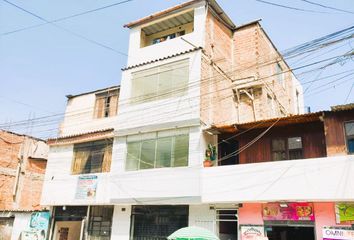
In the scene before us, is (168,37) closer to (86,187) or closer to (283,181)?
(86,187)

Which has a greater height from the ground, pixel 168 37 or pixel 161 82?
pixel 168 37

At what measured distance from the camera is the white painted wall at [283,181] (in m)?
13.4

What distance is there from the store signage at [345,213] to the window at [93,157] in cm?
1221

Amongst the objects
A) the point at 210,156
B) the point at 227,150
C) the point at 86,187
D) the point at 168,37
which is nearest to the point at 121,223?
the point at 86,187

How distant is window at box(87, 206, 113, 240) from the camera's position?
19.7m

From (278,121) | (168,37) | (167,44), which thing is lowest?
(278,121)

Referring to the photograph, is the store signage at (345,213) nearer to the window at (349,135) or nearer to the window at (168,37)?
the window at (349,135)

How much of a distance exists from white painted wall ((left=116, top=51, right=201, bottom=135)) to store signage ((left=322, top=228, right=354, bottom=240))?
7.37 m

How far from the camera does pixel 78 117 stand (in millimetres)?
24922

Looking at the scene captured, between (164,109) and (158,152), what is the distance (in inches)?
89.4

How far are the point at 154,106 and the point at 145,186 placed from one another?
425 cm

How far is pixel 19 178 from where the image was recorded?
27344mm

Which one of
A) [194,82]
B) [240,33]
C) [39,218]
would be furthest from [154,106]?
[39,218]

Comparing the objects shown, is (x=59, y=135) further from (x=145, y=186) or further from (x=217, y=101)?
(x=217, y=101)
